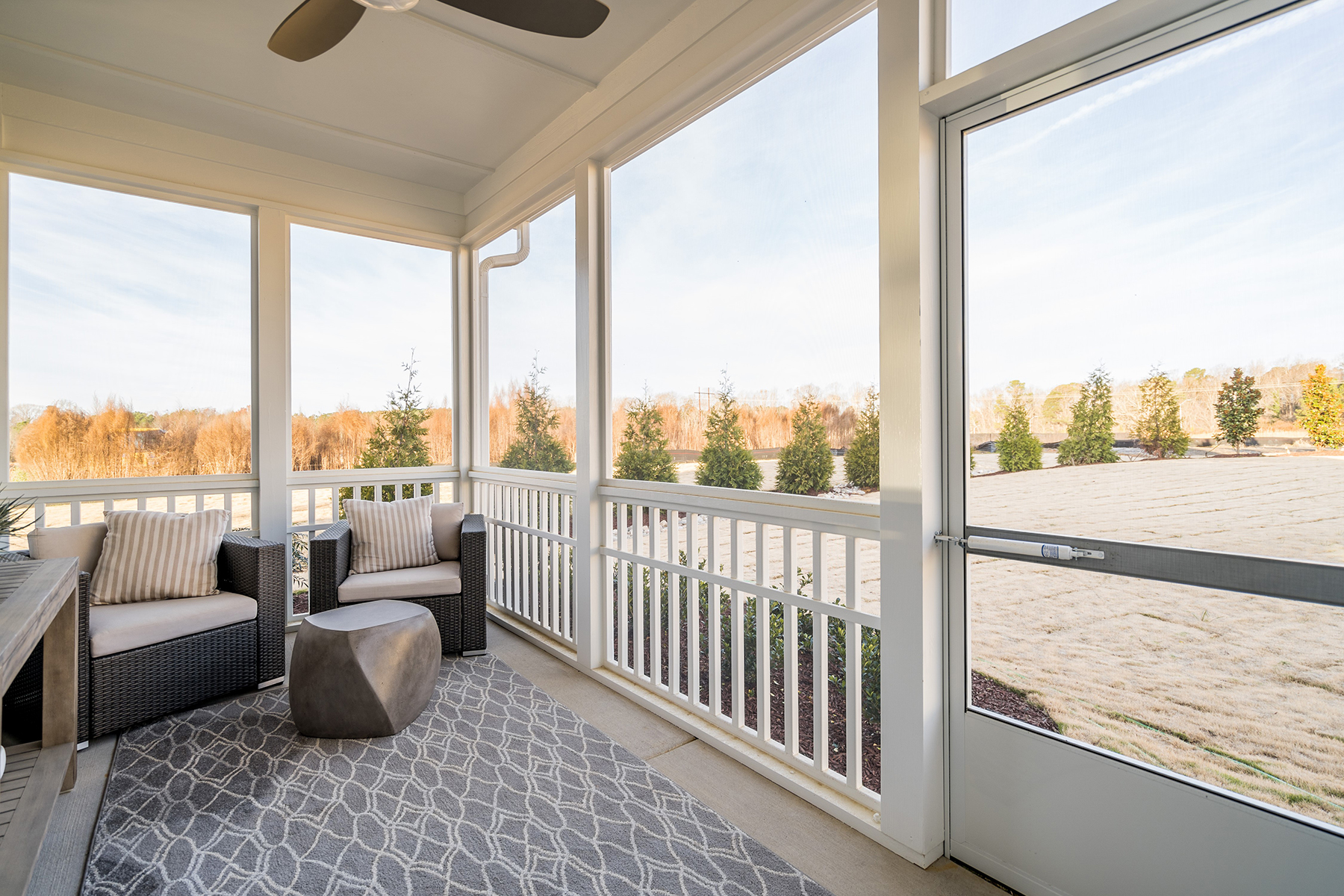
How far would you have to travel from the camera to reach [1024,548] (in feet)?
5.26

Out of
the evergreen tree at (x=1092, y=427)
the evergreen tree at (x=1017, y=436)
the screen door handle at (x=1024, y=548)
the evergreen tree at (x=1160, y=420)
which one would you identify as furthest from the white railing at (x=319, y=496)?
the evergreen tree at (x=1160, y=420)

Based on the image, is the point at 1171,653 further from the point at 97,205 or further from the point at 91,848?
the point at 97,205

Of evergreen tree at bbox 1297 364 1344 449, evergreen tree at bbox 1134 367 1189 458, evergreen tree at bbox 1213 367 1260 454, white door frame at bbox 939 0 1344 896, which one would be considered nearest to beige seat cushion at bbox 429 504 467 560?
white door frame at bbox 939 0 1344 896

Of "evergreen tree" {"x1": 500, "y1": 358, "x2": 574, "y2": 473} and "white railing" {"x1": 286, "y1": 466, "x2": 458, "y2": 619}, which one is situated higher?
"evergreen tree" {"x1": 500, "y1": 358, "x2": 574, "y2": 473}

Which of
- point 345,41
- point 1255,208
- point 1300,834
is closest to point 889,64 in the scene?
point 1255,208

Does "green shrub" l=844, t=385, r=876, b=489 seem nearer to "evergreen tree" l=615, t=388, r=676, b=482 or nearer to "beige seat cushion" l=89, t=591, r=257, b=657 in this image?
"evergreen tree" l=615, t=388, r=676, b=482

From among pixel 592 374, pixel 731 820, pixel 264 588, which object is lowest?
pixel 731 820

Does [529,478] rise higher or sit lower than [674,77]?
lower

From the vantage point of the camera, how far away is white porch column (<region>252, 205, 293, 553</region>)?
3713mm

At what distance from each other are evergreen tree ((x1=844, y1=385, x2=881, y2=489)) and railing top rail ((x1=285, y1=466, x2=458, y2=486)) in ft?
10.8

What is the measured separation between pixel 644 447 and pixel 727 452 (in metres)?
0.57

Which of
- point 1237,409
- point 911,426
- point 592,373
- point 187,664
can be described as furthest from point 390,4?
point 187,664

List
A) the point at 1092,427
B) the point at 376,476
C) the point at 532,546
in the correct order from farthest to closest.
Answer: the point at 376,476
the point at 532,546
the point at 1092,427

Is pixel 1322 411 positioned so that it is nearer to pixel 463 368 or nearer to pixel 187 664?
pixel 187 664
